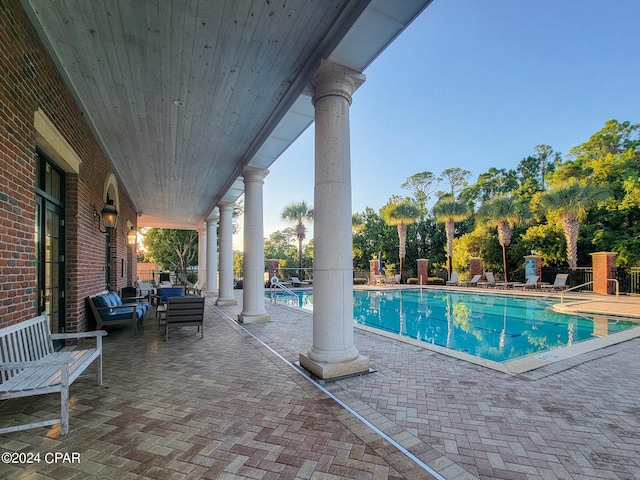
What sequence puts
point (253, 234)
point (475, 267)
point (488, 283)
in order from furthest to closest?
1. point (475, 267)
2. point (488, 283)
3. point (253, 234)

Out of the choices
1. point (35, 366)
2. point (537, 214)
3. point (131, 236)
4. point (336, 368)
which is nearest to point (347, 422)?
point (336, 368)

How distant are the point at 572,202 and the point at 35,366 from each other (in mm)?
18778

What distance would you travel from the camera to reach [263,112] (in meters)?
4.85

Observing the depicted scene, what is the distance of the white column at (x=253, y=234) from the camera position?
22.3 feet

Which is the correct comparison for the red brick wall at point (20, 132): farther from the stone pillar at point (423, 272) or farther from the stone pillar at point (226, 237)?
the stone pillar at point (423, 272)

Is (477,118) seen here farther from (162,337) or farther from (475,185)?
(162,337)

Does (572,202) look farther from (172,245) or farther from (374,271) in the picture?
(172,245)

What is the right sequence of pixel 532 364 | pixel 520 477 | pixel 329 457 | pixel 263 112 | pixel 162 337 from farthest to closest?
pixel 162 337 < pixel 263 112 < pixel 532 364 < pixel 329 457 < pixel 520 477

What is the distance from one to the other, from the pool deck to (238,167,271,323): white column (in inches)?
114

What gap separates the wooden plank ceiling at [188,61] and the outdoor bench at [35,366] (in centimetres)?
289

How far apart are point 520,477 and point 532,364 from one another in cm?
248

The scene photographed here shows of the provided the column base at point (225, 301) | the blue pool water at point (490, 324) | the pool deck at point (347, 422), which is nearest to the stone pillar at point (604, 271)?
the blue pool water at point (490, 324)

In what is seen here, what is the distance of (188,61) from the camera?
356 centimetres

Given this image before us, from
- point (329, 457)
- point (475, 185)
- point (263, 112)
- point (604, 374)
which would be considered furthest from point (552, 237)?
point (329, 457)
